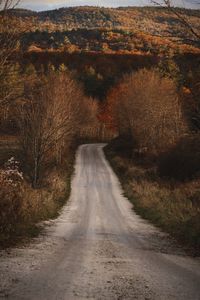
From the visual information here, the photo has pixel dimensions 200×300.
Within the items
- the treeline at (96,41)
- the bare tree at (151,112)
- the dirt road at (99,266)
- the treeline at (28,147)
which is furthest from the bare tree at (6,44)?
the treeline at (96,41)

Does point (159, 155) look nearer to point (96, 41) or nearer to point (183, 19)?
point (183, 19)

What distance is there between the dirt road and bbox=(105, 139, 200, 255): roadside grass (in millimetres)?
644

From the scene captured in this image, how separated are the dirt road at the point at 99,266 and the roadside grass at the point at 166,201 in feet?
2.11

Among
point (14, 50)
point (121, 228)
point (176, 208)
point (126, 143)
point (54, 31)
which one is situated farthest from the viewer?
point (54, 31)

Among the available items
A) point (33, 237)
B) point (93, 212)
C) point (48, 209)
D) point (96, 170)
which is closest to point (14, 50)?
point (33, 237)

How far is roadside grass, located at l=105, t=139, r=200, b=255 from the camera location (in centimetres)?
1492

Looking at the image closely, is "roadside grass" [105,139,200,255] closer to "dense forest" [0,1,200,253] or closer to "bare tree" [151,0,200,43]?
"dense forest" [0,1,200,253]

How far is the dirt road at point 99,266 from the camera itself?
7.06 metres

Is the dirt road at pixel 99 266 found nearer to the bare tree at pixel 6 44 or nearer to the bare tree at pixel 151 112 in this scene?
the bare tree at pixel 6 44

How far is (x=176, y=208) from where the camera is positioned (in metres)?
20.6

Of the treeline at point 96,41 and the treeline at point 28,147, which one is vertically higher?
the treeline at point 96,41

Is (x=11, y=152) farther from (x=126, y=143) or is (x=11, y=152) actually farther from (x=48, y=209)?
(x=48, y=209)

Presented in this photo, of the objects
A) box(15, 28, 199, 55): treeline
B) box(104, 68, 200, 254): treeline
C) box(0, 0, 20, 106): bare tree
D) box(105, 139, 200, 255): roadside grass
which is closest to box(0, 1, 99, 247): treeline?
box(0, 0, 20, 106): bare tree

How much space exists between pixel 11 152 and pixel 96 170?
9185 millimetres
